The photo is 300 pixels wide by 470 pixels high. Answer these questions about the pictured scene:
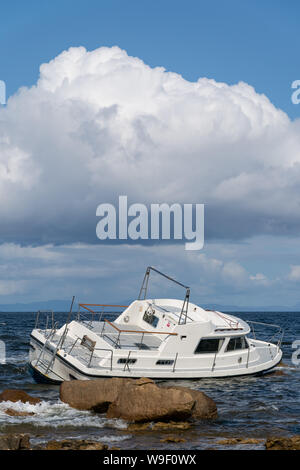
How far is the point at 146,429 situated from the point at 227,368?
345 inches

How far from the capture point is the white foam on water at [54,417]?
16.4 meters

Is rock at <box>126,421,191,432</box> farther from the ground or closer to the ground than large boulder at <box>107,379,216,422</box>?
closer to the ground

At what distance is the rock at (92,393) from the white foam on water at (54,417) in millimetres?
246

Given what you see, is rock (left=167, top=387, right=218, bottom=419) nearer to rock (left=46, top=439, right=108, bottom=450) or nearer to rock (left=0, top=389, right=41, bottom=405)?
rock (left=46, top=439, right=108, bottom=450)

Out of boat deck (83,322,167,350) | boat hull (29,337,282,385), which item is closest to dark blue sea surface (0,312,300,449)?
boat hull (29,337,282,385)

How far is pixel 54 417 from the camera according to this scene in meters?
17.2

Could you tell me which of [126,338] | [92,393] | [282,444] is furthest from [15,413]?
[282,444]

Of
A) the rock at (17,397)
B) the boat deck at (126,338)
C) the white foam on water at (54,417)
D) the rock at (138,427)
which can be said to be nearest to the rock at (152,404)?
the rock at (138,427)

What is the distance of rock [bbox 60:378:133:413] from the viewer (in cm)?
1795

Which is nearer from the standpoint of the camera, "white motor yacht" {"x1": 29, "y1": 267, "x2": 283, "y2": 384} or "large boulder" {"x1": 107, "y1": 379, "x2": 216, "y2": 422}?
"large boulder" {"x1": 107, "y1": 379, "x2": 216, "y2": 422}

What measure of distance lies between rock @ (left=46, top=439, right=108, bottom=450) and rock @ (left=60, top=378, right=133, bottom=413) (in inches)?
167

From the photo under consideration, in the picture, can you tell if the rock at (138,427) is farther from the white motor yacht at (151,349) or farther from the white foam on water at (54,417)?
the white motor yacht at (151,349)

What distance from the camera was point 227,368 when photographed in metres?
24.0
